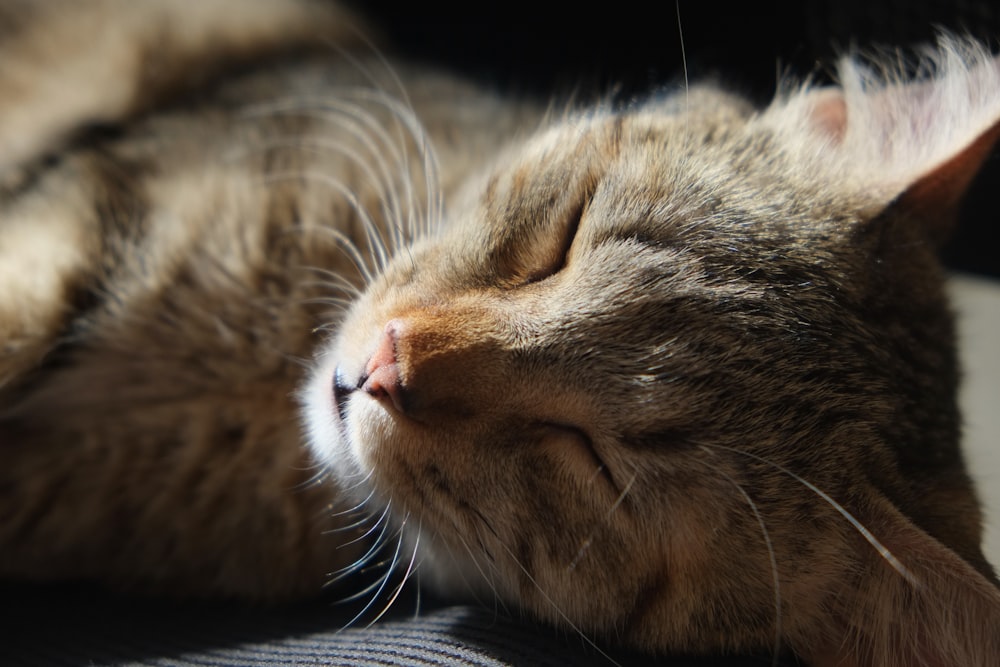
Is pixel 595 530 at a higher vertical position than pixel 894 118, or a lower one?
lower

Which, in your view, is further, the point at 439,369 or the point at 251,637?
the point at 251,637

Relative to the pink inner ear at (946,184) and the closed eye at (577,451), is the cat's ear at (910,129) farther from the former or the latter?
the closed eye at (577,451)

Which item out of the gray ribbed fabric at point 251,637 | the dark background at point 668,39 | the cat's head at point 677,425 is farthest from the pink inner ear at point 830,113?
the gray ribbed fabric at point 251,637

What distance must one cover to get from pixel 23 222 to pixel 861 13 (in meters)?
1.52

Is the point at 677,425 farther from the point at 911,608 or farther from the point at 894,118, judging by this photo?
the point at 894,118

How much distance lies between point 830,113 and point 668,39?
1.95 ft

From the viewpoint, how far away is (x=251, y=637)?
109cm

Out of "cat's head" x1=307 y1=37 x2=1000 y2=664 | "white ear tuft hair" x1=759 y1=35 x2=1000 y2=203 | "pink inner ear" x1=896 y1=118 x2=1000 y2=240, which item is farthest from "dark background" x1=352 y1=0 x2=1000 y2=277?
"cat's head" x1=307 y1=37 x2=1000 y2=664

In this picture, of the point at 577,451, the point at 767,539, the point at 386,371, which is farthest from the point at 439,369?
the point at 767,539

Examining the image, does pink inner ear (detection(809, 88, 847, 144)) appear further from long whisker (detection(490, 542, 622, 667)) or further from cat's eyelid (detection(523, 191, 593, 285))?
long whisker (detection(490, 542, 622, 667))

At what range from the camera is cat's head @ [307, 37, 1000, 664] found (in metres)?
0.93

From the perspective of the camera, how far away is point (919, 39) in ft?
4.53

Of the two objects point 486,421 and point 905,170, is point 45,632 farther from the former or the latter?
point 905,170

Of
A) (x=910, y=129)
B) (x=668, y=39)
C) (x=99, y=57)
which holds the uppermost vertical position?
(x=99, y=57)
